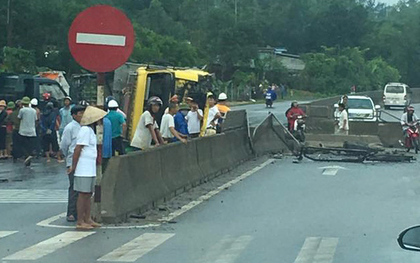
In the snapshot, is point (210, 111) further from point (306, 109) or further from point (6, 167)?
point (306, 109)

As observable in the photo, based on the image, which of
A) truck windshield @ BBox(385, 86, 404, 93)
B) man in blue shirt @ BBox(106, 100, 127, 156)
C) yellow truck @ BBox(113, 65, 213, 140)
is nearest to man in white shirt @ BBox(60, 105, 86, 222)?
man in blue shirt @ BBox(106, 100, 127, 156)

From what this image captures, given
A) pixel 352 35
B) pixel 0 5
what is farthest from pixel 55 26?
pixel 352 35

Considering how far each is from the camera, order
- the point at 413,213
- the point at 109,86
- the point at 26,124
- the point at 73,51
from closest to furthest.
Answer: the point at 73,51
the point at 413,213
the point at 26,124
the point at 109,86

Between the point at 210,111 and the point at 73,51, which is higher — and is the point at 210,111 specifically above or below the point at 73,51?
below

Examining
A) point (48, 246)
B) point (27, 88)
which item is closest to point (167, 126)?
point (48, 246)

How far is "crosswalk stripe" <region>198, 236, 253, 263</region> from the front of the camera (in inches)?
407

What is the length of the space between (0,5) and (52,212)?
5173cm

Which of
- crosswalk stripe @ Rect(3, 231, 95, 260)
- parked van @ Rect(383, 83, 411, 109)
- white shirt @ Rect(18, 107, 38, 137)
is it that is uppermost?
white shirt @ Rect(18, 107, 38, 137)

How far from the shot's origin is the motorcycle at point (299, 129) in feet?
99.7

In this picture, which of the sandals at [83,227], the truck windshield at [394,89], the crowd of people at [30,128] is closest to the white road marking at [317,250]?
the sandals at [83,227]

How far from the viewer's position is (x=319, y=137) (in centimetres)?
3073

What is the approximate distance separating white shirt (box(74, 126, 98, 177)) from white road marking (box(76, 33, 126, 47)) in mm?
1218

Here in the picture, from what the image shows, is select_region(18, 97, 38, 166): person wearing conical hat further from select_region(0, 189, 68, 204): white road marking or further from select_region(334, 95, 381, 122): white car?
select_region(334, 95, 381, 122): white car

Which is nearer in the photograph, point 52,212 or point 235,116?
point 52,212
